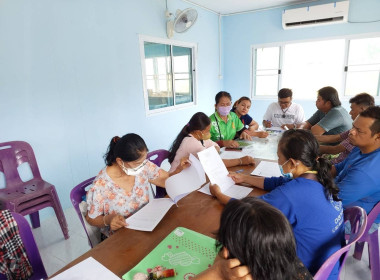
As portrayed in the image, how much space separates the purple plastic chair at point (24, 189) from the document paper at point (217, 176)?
1503 mm

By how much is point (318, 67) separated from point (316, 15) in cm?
101

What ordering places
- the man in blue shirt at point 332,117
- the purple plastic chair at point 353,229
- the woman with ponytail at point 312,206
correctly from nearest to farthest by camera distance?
the purple plastic chair at point 353,229, the woman with ponytail at point 312,206, the man in blue shirt at point 332,117

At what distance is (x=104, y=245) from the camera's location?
102 centimetres

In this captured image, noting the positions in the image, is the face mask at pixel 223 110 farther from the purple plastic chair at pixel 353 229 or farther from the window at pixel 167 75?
the purple plastic chair at pixel 353 229

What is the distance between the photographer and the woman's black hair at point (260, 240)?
2.01 feet

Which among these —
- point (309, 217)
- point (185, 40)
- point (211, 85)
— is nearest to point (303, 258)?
point (309, 217)

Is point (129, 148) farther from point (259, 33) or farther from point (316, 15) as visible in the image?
point (259, 33)

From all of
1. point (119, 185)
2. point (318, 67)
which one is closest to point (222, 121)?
point (119, 185)

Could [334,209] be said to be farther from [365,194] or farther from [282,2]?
[282,2]

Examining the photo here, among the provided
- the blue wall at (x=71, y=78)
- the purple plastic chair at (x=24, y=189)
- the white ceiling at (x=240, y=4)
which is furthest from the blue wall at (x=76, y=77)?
the white ceiling at (x=240, y=4)

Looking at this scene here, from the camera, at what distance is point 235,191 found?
4.80 ft

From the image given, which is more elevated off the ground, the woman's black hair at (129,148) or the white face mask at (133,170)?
the woman's black hair at (129,148)

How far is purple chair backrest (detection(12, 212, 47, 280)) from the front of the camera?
108 cm

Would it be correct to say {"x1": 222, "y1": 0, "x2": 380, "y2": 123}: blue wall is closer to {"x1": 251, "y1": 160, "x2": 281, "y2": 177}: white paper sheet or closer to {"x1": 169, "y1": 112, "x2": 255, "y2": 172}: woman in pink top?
{"x1": 251, "y1": 160, "x2": 281, "y2": 177}: white paper sheet
